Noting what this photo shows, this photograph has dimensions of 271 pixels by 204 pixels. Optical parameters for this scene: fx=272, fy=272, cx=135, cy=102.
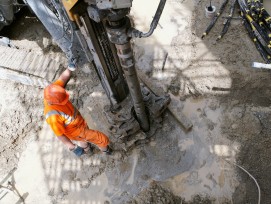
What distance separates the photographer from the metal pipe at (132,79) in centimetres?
383

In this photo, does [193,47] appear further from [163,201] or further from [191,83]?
[163,201]

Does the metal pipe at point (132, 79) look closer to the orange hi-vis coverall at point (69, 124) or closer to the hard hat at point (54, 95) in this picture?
the orange hi-vis coverall at point (69, 124)

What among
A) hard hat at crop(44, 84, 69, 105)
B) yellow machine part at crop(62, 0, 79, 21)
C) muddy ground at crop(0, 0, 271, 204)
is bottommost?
muddy ground at crop(0, 0, 271, 204)

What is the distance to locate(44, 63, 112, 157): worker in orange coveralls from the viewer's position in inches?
177

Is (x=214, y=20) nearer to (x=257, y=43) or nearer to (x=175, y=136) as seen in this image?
(x=257, y=43)

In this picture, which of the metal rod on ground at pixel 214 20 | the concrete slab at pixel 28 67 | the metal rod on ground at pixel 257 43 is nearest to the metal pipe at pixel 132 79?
the concrete slab at pixel 28 67

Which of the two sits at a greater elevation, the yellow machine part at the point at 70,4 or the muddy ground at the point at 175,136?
the yellow machine part at the point at 70,4

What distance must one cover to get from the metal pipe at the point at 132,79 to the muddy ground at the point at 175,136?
74cm

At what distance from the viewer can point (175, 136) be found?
568cm

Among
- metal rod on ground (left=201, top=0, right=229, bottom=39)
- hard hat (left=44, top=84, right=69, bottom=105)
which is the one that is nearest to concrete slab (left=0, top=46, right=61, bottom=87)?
hard hat (left=44, top=84, right=69, bottom=105)

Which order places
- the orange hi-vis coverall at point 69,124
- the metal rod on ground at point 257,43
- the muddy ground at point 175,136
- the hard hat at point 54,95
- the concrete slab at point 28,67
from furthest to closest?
1. the concrete slab at point 28,67
2. the metal rod on ground at point 257,43
3. the muddy ground at point 175,136
4. the orange hi-vis coverall at point 69,124
5. the hard hat at point 54,95

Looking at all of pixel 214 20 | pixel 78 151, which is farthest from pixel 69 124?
pixel 214 20

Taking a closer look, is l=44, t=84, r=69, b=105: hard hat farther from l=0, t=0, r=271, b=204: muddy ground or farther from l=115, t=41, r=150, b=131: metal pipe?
l=0, t=0, r=271, b=204: muddy ground

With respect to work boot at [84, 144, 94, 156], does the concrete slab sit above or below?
above
